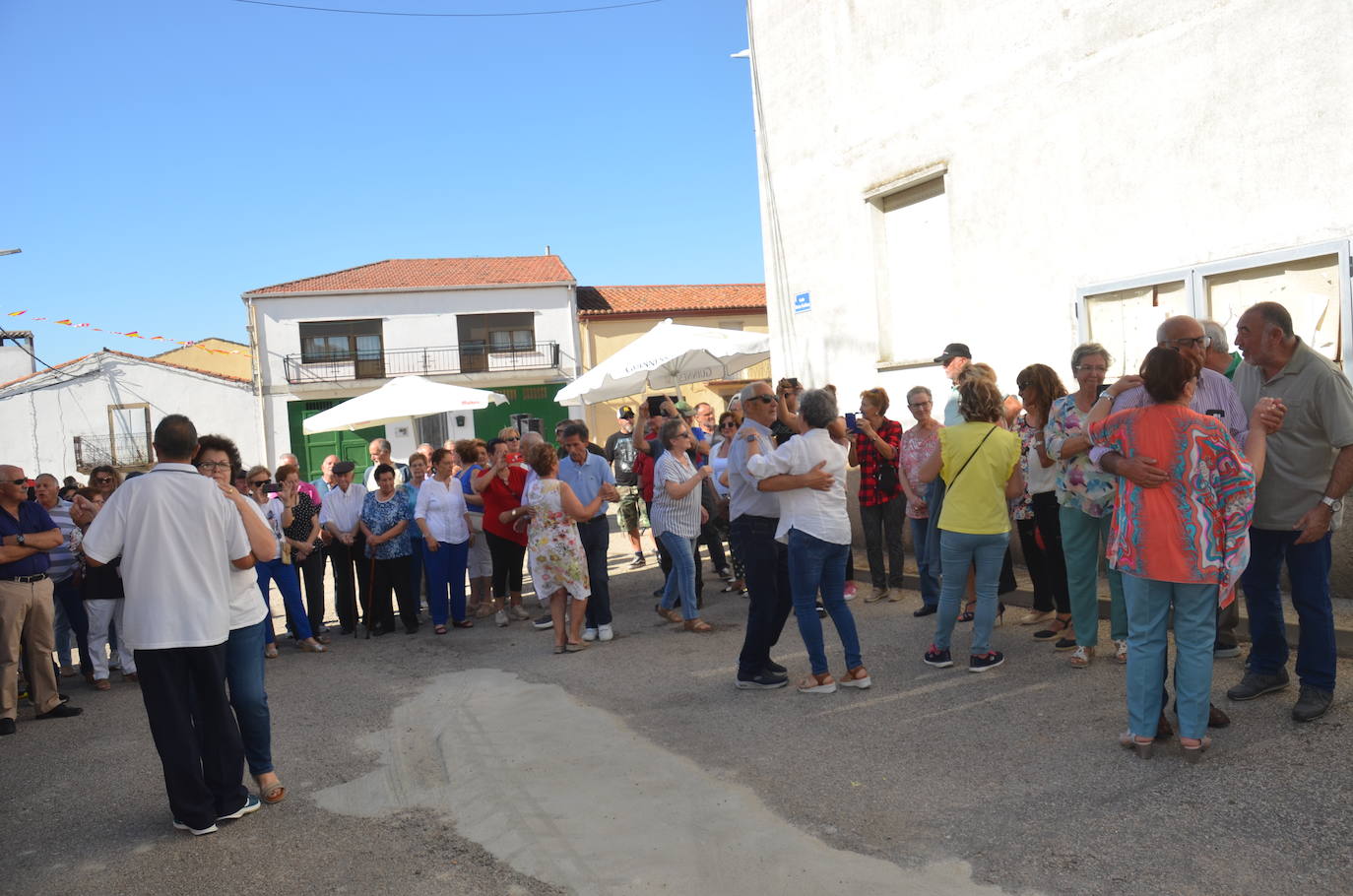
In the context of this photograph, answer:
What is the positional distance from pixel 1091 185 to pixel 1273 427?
14.4ft

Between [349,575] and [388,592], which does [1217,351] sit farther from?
[349,575]

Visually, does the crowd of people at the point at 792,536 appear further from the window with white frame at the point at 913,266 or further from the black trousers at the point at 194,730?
the window with white frame at the point at 913,266

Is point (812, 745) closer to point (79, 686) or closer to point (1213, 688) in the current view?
point (1213, 688)

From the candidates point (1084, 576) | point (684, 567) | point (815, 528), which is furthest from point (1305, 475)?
point (684, 567)

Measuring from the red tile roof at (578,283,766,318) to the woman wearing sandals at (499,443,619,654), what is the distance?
31904mm

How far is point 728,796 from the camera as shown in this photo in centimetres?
453

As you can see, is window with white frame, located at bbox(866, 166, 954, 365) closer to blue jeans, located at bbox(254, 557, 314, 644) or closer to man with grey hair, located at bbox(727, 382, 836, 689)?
man with grey hair, located at bbox(727, 382, 836, 689)

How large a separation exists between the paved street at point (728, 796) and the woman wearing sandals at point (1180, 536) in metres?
0.34

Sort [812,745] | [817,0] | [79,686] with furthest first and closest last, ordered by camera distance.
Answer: [817,0] < [79,686] < [812,745]

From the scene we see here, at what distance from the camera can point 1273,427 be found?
451 cm

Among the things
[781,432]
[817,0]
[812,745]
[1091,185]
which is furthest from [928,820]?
[817,0]

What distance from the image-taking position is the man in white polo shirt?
4477mm

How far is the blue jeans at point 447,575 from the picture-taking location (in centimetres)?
959

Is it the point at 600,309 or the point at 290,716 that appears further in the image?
the point at 600,309
